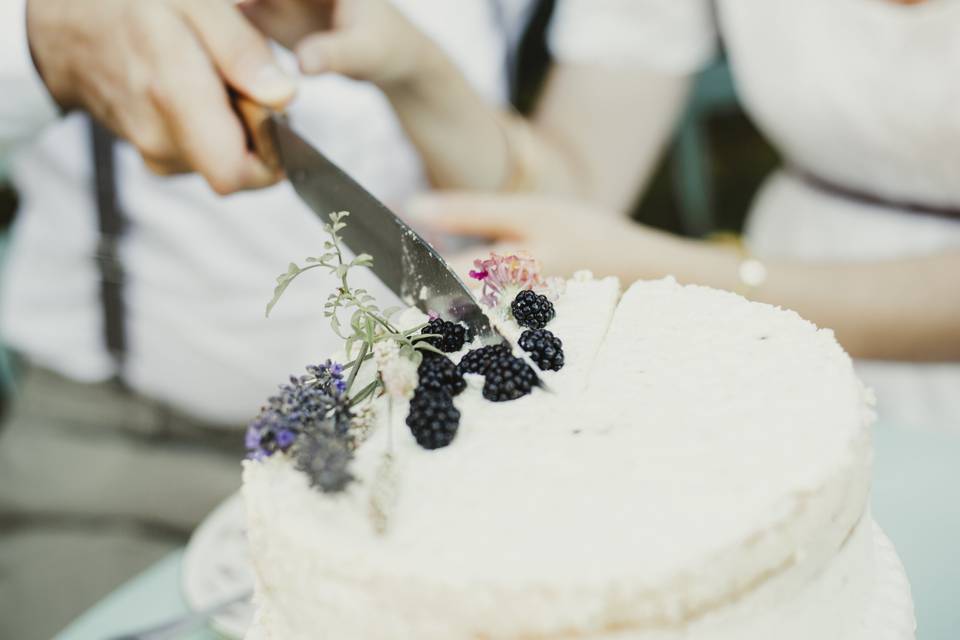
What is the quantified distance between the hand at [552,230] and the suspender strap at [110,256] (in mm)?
569

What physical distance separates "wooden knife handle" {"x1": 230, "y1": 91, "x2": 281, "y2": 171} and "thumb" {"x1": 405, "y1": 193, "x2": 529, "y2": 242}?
1.12 ft

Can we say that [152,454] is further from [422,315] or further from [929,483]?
[929,483]

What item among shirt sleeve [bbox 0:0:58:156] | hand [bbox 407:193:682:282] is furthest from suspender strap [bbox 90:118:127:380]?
hand [bbox 407:193:682:282]

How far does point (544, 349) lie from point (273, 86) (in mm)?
477

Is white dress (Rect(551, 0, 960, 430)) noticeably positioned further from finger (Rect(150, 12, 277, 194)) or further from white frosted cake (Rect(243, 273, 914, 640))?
finger (Rect(150, 12, 277, 194))

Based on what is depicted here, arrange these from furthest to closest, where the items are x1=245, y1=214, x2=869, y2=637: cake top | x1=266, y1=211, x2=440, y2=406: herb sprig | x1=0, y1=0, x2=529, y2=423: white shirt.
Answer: x1=0, y1=0, x2=529, y2=423: white shirt → x1=266, y1=211, x2=440, y2=406: herb sprig → x1=245, y1=214, x2=869, y2=637: cake top

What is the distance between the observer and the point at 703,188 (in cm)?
331

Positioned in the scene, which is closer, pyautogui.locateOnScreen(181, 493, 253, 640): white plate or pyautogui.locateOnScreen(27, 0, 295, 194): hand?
pyautogui.locateOnScreen(181, 493, 253, 640): white plate

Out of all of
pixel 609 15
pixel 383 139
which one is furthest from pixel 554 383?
pixel 609 15

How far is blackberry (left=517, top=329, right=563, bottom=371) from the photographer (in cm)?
70

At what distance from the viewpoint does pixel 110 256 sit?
1.57 meters

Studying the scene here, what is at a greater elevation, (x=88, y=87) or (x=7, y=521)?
(x=88, y=87)

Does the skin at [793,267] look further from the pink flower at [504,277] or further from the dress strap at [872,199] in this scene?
the pink flower at [504,277]

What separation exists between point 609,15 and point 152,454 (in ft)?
4.29
